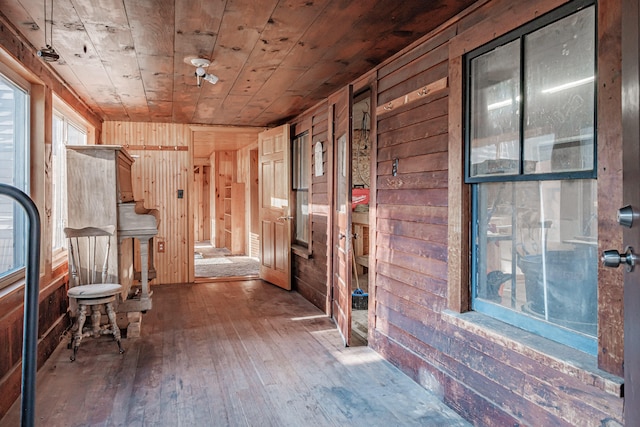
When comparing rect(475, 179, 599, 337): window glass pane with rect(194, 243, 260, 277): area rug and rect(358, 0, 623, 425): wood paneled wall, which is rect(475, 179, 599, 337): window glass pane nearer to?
rect(358, 0, 623, 425): wood paneled wall

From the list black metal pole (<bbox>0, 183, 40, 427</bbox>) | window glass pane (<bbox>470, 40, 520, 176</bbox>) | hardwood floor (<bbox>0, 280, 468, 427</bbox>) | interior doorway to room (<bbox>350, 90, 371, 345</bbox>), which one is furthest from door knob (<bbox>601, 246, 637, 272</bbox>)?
interior doorway to room (<bbox>350, 90, 371, 345</bbox>)

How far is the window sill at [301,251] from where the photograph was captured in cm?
500

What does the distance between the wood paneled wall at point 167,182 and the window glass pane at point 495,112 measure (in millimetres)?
4464

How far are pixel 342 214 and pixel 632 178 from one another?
2681mm

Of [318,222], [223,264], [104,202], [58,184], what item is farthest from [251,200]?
[104,202]

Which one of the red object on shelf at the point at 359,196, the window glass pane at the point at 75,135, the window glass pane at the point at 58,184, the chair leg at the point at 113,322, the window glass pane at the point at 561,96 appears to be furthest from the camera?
the red object on shelf at the point at 359,196

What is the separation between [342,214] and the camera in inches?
145

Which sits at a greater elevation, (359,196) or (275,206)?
(359,196)

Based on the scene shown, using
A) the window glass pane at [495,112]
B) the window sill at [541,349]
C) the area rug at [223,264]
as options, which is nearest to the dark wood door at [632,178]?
the window sill at [541,349]

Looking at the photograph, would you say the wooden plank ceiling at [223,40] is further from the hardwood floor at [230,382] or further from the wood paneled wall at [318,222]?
the hardwood floor at [230,382]

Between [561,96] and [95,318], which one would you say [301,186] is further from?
[561,96]

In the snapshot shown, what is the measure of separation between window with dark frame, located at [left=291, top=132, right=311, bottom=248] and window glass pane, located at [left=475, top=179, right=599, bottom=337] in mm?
3169

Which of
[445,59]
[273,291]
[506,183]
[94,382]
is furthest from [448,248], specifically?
[273,291]

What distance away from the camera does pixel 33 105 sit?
3.23m
